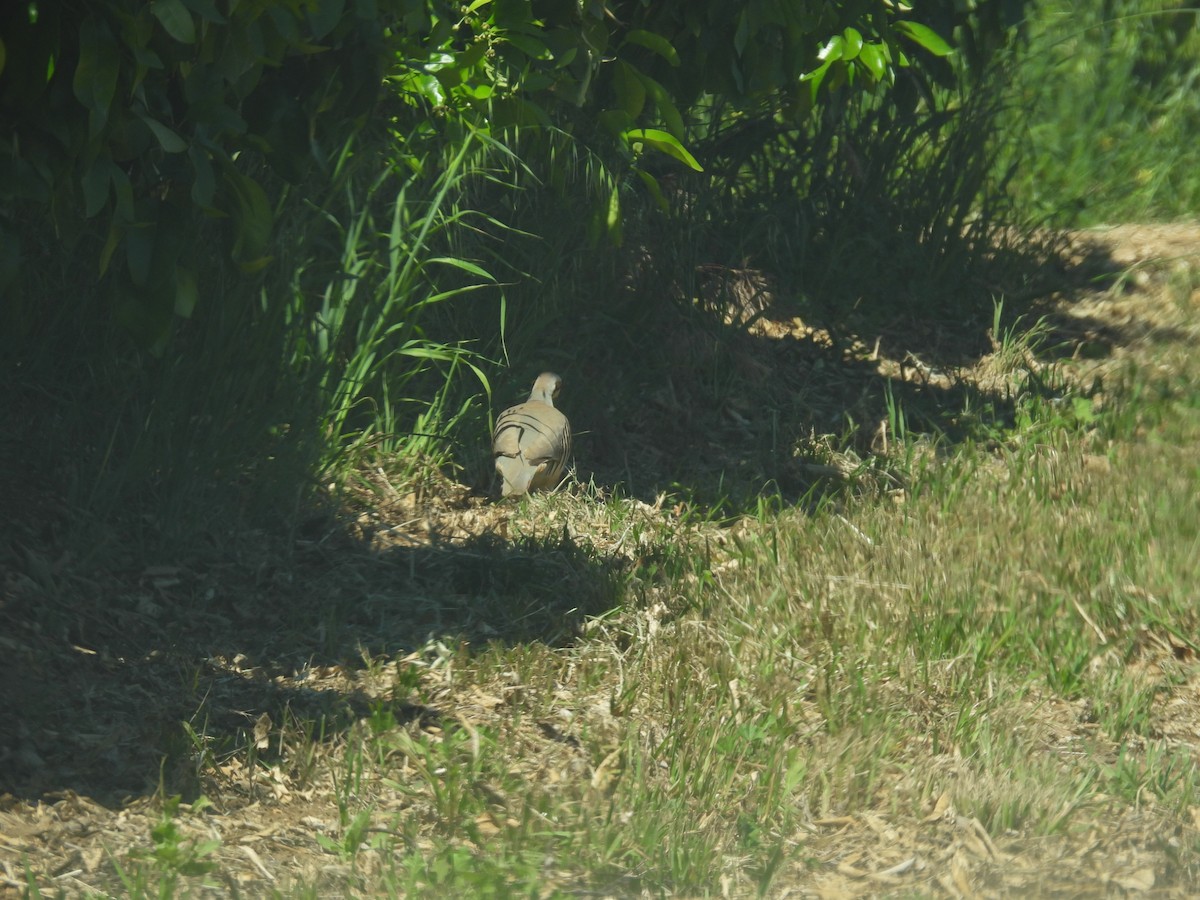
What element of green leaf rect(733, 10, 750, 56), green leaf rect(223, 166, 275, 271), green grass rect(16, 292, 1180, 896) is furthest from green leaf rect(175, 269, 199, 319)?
green leaf rect(733, 10, 750, 56)

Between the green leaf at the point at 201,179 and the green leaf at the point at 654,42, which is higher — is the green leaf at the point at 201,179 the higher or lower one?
the lower one

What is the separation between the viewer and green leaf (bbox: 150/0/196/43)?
3.04 meters

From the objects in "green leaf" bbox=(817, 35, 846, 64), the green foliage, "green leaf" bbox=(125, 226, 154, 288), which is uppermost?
"green leaf" bbox=(817, 35, 846, 64)

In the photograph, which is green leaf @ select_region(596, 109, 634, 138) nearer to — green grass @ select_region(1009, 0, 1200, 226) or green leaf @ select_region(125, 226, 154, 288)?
green leaf @ select_region(125, 226, 154, 288)

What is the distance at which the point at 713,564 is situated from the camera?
4.89m

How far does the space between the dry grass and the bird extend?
0.35ft

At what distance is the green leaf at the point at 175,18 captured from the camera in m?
3.04

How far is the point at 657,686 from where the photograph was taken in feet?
13.4

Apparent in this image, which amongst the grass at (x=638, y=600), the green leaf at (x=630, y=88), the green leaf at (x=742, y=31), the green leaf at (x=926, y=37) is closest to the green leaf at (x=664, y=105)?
the green leaf at (x=630, y=88)

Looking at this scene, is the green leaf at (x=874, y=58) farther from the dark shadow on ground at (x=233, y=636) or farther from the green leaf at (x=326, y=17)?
the green leaf at (x=326, y=17)

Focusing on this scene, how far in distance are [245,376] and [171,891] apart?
6.84 feet

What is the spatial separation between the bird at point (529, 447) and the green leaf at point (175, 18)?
233 centimetres

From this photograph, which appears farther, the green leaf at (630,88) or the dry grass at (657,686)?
the green leaf at (630,88)

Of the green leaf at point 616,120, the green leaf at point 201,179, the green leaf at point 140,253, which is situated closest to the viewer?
the green leaf at point 201,179
